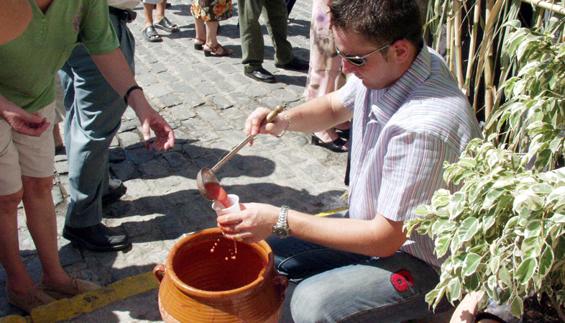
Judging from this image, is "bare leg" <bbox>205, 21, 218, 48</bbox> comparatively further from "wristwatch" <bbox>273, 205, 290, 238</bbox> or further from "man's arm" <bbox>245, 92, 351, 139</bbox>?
"wristwatch" <bbox>273, 205, 290, 238</bbox>

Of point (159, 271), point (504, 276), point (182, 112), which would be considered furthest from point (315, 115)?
point (182, 112)

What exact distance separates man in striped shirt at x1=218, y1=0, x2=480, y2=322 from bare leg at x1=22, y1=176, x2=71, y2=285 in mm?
1087

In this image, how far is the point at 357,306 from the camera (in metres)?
2.29

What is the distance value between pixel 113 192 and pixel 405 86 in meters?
2.26

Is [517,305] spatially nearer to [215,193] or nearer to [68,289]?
[215,193]

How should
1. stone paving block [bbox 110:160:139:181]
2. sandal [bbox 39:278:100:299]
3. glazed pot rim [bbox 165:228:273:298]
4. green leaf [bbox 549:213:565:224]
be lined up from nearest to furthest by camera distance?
green leaf [bbox 549:213:565:224]
glazed pot rim [bbox 165:228:273:298]
sandal [bbox 39:278:100:299]
stone paving block [bbox 110:160:139:181]

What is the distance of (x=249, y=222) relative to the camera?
7.23ft

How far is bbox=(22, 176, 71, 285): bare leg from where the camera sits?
2.88 metres

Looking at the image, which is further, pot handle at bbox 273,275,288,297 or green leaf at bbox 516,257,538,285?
pot handle at bbox 273,275,288,297

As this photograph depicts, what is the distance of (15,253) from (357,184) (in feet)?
5.24

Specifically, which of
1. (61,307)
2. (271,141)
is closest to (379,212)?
(61,307)

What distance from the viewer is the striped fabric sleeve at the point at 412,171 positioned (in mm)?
2111

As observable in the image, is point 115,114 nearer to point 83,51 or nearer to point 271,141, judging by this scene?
point 83,51

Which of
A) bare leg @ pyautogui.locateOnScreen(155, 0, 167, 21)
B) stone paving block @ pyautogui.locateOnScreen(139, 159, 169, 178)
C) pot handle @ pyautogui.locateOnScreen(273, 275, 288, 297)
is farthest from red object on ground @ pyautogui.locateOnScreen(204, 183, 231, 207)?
bare leg @ pyautogui.locateOnScreen(155, 0, 167, 21)
